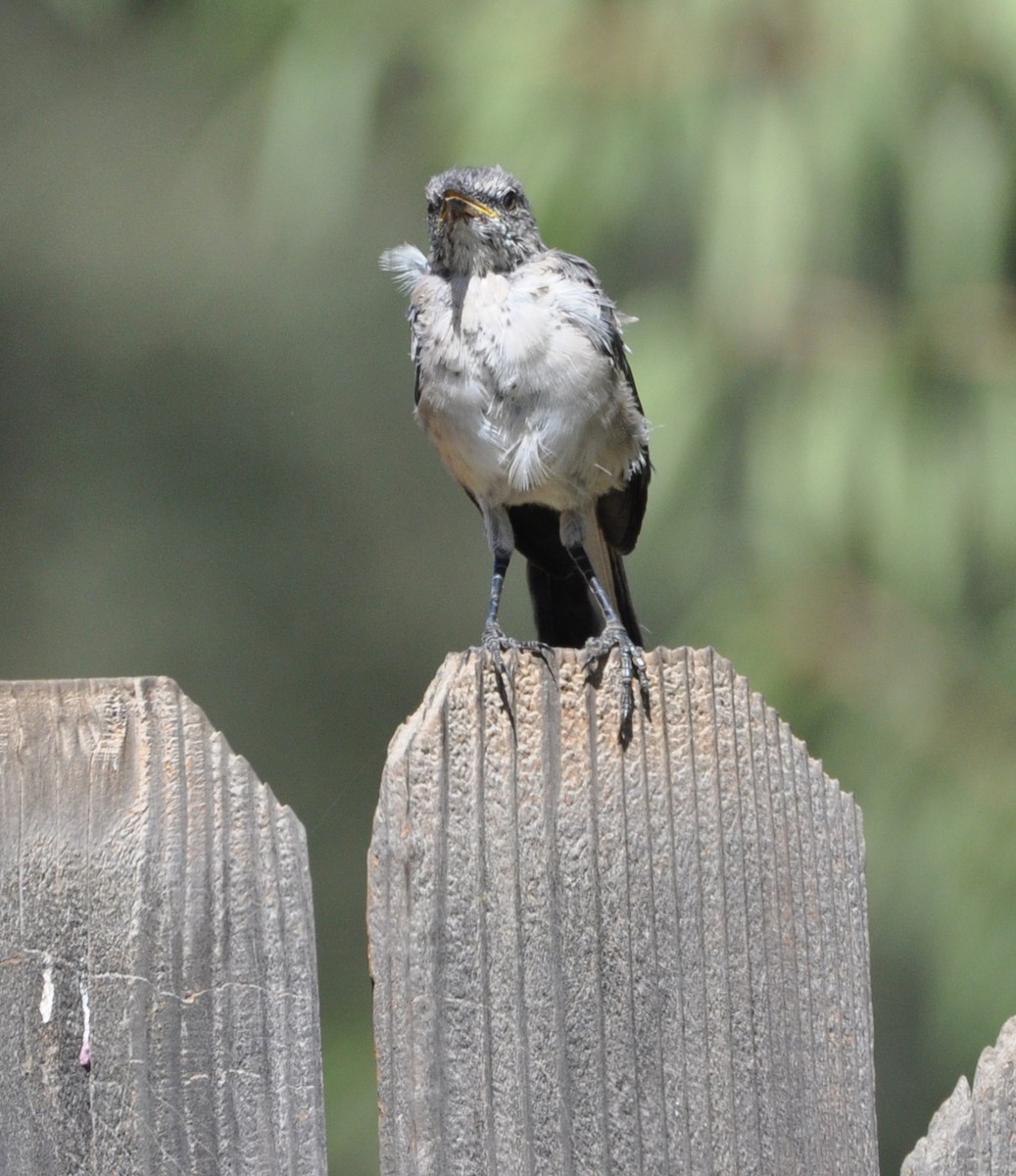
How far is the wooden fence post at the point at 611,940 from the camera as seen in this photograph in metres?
1.18

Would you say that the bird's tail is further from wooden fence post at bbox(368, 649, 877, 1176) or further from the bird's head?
wooden fence post at bbox(368, 649, 877, 1176)

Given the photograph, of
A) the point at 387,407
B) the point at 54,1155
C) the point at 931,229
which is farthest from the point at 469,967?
the point at 387,407

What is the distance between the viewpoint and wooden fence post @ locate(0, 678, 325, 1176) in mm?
1119

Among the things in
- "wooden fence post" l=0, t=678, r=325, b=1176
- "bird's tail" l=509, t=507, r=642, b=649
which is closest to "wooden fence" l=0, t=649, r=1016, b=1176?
"wooden fence post" l=0, t=678, r=325, b=1176

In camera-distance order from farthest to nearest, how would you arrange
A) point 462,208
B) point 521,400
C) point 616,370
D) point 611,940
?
point 462,208, point 616,370, point 521,400, point 611,940

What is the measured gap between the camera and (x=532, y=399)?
288 centimetres

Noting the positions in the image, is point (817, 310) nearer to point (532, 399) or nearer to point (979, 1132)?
point (532, 399)

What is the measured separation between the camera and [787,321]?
3.07 meters

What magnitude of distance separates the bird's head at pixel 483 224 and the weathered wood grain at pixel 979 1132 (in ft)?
7.11

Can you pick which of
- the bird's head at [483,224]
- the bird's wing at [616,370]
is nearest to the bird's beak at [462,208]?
the bird's head at [483,224]

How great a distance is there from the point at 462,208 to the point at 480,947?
219 centimetres

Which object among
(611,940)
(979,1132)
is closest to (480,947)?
(611,940)

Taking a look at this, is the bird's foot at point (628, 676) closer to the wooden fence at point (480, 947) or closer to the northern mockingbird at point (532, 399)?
the wooden fence at point (480, 947)

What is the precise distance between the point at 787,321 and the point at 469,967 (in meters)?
2.13
